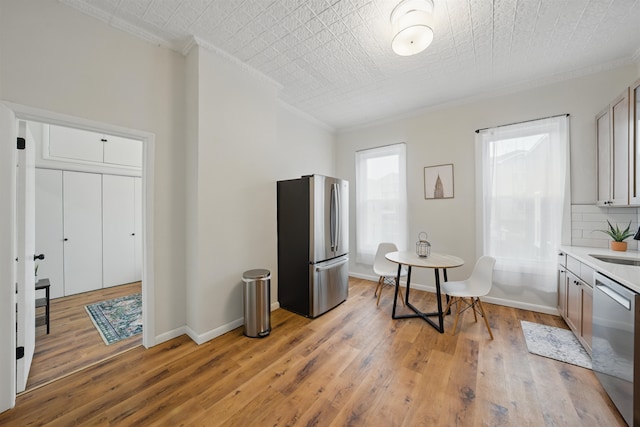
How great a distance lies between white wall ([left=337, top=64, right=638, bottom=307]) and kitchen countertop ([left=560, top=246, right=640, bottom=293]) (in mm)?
659

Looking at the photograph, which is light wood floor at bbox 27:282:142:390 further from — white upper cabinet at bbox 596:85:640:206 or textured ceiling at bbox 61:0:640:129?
white upper cabinet at bbox 596:85:640:206

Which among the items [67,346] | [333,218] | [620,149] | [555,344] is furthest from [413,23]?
[67,346]

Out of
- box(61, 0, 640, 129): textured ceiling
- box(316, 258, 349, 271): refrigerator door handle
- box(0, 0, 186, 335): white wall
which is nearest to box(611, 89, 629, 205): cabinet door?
box(61, 0, 640, 129): textured ceiling

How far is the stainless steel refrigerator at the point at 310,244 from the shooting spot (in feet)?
9.84

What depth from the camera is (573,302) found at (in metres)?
2.45

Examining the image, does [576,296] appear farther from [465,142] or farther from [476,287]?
[465,142]

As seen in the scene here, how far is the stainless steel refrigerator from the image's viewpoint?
3.00m

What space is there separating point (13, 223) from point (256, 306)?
6.54 ft

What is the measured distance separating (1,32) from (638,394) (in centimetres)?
479

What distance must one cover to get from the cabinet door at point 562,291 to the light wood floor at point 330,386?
675mm

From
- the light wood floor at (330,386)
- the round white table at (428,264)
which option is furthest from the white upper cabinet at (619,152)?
the light wood floor at (330,386)

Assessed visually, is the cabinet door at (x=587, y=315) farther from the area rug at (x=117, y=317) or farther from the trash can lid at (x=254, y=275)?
the area rug at (x=117, y=317)

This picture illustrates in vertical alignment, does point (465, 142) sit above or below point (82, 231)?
above

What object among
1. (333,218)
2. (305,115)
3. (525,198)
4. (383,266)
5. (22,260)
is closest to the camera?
(22,260)
